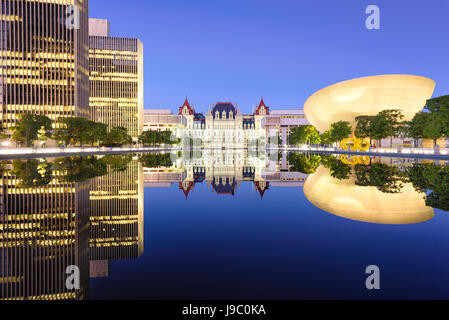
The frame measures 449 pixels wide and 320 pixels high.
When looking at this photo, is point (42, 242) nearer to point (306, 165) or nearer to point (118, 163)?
point (118, 163)

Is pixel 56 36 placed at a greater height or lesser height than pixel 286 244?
greater

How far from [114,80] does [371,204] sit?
13805cm

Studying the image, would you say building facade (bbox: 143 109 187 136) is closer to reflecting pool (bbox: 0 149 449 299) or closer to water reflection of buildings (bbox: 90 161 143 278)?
water reflection of buildings (bbox: 90 161 143 278)

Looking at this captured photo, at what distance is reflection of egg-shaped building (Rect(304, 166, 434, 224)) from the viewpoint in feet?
36.6

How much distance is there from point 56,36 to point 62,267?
104893mm

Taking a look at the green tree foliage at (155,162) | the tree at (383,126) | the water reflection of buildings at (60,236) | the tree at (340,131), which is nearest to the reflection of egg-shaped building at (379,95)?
the tree at (340,131)

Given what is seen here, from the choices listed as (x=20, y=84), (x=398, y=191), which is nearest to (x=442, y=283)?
(x=398, y=191)

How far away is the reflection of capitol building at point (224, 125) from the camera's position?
597 ft

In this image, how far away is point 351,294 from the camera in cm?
525

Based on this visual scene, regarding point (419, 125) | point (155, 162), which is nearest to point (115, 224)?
point (155, 162)

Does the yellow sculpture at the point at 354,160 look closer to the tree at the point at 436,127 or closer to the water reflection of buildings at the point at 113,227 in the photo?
the tree at the point at 436,127

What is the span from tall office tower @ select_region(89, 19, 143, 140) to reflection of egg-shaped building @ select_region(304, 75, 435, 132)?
81702 millimetres

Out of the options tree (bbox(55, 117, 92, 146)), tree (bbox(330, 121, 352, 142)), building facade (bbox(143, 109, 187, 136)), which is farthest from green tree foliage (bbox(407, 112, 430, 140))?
building facade (bbox(143, 109, 187, 136))
